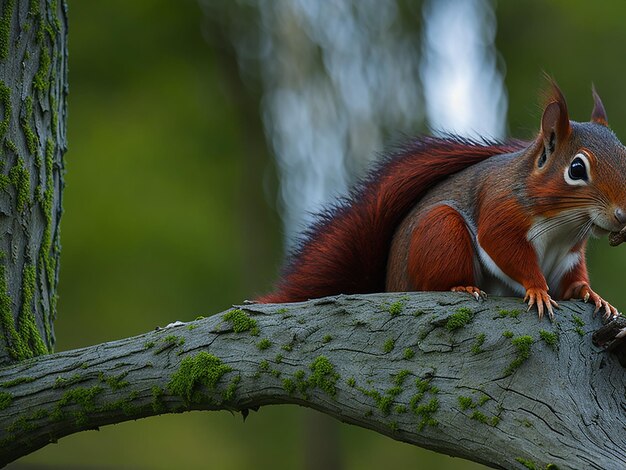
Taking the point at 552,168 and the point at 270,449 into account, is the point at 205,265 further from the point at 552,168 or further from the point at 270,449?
the point at 552,168

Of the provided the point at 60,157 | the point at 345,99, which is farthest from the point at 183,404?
the point at 345,99

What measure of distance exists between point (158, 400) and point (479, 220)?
88 centimetres

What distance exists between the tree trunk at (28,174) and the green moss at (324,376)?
837 millimetres

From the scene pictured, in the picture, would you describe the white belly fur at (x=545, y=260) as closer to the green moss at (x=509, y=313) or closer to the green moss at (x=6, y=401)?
the green moss at (x=509, y=313)

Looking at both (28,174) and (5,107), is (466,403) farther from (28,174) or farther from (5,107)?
(5,107)

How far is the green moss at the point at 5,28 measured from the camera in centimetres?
231

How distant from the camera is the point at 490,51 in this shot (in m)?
5.82

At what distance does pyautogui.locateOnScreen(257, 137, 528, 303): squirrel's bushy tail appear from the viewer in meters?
2.32

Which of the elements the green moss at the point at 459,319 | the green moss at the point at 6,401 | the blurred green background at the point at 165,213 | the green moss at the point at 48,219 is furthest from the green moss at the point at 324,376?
the blurred green background at the point at 165,213

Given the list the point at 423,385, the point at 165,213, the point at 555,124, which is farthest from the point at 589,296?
the point at 165,213

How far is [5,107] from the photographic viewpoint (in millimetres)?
2312

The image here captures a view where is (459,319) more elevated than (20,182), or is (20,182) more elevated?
(20,182)

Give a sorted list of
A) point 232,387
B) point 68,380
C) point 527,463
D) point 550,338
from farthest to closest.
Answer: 1. point 68,380
2. point 232,387
3. point 550,338
4. point 527,463

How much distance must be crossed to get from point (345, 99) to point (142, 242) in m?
2.03
